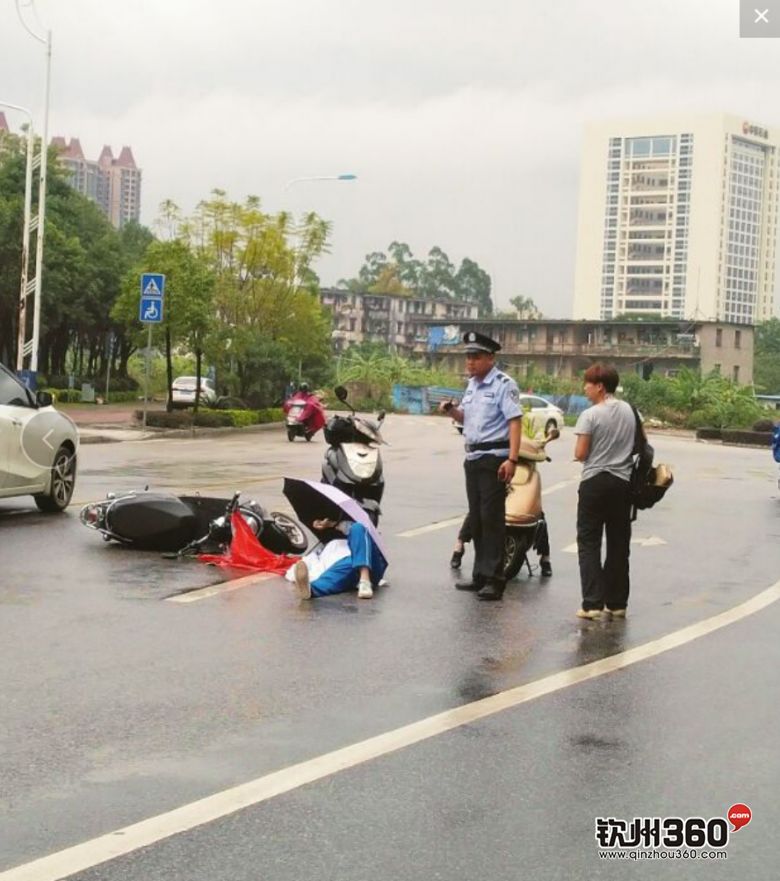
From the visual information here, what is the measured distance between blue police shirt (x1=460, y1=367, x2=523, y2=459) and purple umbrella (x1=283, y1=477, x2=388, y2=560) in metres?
0.89

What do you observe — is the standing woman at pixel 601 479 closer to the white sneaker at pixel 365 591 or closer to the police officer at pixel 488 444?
the police officer at pixel 488 444

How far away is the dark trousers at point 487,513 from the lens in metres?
10.3

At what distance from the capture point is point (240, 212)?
49.0m

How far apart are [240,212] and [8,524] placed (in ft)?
119

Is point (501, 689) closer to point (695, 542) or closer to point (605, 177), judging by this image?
point (695, 542)

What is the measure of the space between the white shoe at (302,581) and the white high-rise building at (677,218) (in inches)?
6880

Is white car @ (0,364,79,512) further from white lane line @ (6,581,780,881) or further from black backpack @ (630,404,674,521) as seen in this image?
white lane line @ (6,581,780,881)

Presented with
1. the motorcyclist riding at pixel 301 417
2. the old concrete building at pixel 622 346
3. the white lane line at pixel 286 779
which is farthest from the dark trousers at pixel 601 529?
the old concrete building at pixel 622 346

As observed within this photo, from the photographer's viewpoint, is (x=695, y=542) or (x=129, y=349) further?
(x=129, y=349)

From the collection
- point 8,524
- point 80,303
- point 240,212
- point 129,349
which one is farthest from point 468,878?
point 129,349

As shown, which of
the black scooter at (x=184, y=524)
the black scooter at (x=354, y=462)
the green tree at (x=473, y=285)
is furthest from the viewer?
the green tree at (x=473, y=285)

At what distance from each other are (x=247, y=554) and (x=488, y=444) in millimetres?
2276

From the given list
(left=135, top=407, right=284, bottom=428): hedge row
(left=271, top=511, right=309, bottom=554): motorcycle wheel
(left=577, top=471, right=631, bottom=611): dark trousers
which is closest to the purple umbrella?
(left=271, top=511, right=309, bottom=554): motorcycle wheel

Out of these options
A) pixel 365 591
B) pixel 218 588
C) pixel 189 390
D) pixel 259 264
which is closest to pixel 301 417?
pixel 259 264
